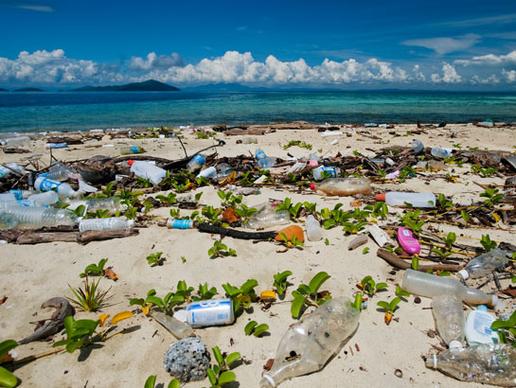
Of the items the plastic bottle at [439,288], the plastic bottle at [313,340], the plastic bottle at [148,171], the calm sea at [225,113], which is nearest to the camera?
the plastic bottle at [313,340]

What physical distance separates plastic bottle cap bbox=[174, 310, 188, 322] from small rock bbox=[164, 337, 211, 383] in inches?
13.8

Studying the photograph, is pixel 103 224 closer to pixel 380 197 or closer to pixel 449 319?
pixel 449 319

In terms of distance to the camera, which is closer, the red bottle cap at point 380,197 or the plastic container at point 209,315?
the plastic container at point 209,315

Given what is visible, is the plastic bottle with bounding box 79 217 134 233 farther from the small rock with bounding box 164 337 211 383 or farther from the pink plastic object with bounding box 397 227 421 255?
the pink plastic object with bounding box 397 227 421 255

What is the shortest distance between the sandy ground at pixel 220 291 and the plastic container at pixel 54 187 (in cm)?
165

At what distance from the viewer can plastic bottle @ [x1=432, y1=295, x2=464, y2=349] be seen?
213 cm

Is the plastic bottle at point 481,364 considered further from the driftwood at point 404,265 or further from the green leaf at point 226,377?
the green leaf at point 226,377

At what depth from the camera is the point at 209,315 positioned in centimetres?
238

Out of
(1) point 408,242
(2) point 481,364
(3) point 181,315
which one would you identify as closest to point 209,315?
(3) point 181,315

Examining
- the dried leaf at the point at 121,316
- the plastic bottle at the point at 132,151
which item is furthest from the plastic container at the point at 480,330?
the plastic bottle at the point at 132,151

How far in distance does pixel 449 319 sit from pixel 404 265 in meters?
0.76

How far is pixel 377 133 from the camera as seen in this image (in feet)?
41.1

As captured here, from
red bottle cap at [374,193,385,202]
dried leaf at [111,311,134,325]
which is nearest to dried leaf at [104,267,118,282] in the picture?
dried leaf at [111,311,134,325]

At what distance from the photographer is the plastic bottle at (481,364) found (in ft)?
6.13
